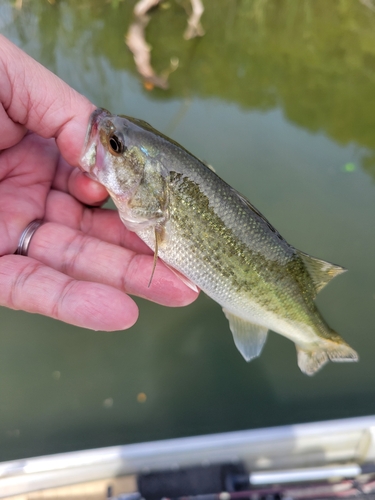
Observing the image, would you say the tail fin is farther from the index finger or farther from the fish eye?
the index finger

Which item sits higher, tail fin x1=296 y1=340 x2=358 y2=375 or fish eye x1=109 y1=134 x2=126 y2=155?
fish eye x1=109 y1=134 x2=126 y2=155

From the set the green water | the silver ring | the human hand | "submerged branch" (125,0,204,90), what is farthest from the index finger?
"submerged branch" (125,0,204,90)

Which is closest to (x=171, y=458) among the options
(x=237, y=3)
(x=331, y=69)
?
(x=331, y=69)

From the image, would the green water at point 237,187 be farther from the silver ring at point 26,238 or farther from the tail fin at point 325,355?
the silver ring at point 26,238

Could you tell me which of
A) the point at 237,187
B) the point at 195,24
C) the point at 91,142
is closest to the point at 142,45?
the point at 195,24

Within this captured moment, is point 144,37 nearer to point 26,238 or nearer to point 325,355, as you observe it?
point 26,238

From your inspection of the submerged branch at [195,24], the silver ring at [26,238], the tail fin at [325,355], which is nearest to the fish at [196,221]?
the tail fin at [325,355]

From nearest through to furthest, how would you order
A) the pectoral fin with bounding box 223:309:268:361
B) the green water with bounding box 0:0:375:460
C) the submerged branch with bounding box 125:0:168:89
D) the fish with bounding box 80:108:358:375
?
the fish with bounding box 80:108:358:375, the pectoral fin with bounding box 223:309:268:361, the green water with bounding box 0:0:375:460, the submerged branch with bounding box 125:0:168:89

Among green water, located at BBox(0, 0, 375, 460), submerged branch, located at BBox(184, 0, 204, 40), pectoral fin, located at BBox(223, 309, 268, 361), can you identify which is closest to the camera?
pectoral fin, located at BBox(223, 309, 268, 361)
